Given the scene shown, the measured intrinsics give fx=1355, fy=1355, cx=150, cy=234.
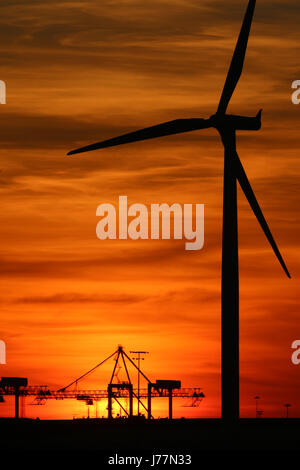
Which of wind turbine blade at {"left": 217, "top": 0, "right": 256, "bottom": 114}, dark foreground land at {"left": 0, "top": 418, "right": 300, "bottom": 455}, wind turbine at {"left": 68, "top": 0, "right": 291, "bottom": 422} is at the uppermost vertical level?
wind turbine blade at {"left": 217, "top": 0, "right": 256, "bottom": 114}

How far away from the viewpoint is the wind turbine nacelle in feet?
396

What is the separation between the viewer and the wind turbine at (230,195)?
112938mm

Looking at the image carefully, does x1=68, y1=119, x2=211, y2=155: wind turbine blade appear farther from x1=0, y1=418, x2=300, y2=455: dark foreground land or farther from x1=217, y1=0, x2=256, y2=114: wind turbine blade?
x1=0, y1=418, x2=300, y2=455: dark foreground land

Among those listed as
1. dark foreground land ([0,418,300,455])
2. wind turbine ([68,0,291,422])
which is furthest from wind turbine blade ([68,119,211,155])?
dark foreground land ([0,418,300,455])

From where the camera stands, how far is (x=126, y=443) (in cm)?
13212

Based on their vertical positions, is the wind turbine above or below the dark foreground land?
above

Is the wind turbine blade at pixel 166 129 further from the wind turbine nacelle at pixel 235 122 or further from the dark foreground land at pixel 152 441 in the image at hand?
the dark foreground land at pixel 152 441

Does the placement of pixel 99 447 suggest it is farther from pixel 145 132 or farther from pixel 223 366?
pixel 145 132

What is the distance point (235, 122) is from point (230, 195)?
878 cm

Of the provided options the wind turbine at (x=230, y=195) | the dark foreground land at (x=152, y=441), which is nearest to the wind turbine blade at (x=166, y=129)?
the wind turbine at (x=230, y=195)

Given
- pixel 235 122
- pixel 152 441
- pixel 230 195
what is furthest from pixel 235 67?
pixel 152 441

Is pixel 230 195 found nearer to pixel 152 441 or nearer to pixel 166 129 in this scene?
pixel 166 129

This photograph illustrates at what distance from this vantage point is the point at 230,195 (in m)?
116

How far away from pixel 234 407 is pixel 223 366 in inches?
165
